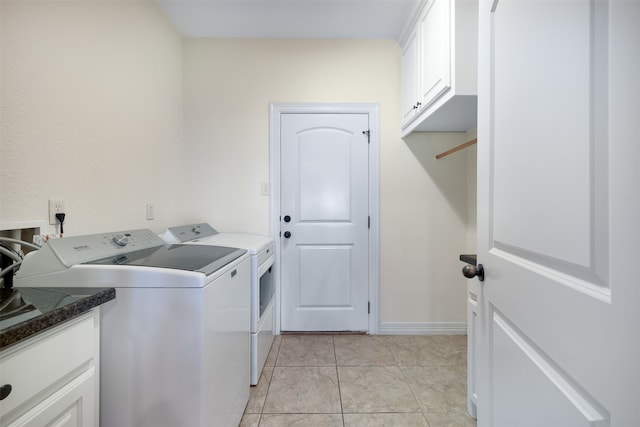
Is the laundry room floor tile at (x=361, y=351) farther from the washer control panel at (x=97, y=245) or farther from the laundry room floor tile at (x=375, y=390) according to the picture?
the washer control panel at (x=97, y=245)

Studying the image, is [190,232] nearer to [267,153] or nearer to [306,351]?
[267,153]

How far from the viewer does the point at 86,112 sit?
1.36m

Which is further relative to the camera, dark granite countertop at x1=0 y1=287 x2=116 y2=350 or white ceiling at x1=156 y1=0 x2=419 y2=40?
white ceiling at x1=156 y1=0 x2=419 y2=40

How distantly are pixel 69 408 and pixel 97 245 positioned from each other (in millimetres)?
629

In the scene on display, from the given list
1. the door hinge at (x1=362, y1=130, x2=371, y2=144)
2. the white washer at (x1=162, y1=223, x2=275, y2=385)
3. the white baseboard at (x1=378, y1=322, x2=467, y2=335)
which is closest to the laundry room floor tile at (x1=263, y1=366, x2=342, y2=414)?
the white washer at (x1=162, y1=223, x2=275, y2=385)

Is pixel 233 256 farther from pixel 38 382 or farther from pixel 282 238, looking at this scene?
pixel 282 238

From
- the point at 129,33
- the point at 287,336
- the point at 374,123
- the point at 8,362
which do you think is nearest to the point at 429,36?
the point at 374,123

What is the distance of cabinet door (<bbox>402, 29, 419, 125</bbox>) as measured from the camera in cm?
194

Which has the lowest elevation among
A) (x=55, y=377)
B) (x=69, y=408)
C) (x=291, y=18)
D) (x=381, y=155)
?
(x=69, y=408)

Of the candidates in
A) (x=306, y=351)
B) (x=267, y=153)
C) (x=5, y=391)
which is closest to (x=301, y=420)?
(x=306, y=351)

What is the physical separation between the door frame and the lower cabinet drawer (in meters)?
1.53

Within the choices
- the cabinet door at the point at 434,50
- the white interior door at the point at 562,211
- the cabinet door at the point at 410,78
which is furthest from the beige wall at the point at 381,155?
the white interior door at the point at 562,211

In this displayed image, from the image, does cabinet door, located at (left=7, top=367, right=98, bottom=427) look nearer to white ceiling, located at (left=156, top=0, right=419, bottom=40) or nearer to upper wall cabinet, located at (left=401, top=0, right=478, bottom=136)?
upper wall cabinet, located at (left=401, top=0, right=478, bottom=136)

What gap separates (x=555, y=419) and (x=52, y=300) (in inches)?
52.4
